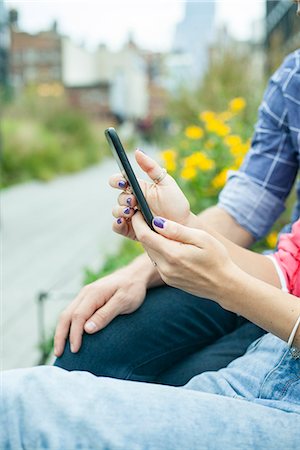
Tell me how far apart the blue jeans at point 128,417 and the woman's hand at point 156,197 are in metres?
0.30

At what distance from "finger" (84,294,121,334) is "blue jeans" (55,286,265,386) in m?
0.01

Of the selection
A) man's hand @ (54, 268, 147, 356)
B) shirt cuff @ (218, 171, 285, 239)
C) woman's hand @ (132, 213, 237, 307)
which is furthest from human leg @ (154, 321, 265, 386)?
woman's hand @ (132, 213, 237, 307)

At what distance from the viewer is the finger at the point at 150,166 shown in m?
1.12

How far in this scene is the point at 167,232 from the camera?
1039 mm

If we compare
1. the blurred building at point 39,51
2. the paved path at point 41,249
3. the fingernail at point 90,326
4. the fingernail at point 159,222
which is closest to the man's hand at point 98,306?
the fingernail at point 90,326

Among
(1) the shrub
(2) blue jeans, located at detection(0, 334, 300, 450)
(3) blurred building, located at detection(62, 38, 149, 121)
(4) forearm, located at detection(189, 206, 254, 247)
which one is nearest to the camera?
(2) blue jeans, located at detection(0, 334, 300, 450)

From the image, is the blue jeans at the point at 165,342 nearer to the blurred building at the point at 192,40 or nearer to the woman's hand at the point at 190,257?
the woman's hand at the point at 190,257

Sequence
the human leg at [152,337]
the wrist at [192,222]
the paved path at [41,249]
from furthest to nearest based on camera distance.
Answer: the paved path at [41,249] → the human leg at [152,337] → the wrist at [192,222]

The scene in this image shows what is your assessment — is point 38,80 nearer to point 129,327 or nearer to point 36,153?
point 36,153

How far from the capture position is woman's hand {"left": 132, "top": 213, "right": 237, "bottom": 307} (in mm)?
1025

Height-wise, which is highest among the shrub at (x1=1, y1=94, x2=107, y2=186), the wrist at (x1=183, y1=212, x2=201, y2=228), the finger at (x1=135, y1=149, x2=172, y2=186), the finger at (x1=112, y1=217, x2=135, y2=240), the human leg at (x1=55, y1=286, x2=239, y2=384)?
the finger at (x1=135, y1=149, x2=172, y2=186)

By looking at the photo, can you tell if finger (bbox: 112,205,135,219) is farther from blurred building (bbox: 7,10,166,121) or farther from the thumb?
blurred building (bbox: 7,10,166,121)

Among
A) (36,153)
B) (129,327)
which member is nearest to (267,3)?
(36,153)

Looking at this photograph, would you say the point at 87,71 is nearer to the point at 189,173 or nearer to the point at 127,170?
the point at 189,173
